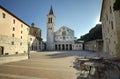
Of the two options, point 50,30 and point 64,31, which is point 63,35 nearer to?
point 64,31

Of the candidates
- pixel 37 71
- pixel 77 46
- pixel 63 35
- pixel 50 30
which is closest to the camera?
pixel 37 71

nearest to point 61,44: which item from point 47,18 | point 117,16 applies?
point 47,18

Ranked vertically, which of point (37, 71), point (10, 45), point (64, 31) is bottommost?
point (37, 71)

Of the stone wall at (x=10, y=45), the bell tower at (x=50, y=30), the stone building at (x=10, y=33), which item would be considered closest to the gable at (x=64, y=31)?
the bell tower at (x=50, y=30)

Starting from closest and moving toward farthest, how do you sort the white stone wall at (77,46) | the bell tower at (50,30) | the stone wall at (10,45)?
the stone wall at (10,45) → the bell tower at (50,30) → the white stone wall at (77,46)

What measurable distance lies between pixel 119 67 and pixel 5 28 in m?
22.9

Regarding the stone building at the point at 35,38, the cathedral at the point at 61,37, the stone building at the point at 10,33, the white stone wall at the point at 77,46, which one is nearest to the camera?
the stone building at the point at 10,33

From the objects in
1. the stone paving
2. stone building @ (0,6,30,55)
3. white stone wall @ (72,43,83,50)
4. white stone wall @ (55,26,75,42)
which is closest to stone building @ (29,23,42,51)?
white stone wall @ (55,26,75,42)

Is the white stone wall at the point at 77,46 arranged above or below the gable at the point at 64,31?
below

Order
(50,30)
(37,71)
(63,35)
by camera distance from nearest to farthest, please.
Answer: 1. (37,71)
2. (50,30)
3. (63,35)

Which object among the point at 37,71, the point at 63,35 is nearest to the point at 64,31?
the point at 63,35

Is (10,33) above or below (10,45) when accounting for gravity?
above

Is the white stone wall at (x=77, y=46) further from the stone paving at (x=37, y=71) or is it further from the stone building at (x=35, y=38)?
the stone paving at (x=37, y=71)

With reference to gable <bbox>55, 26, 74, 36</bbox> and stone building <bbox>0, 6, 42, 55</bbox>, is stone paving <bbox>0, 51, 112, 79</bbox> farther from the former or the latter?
gable <bbox>55, 26, 74, 36</bbox>
